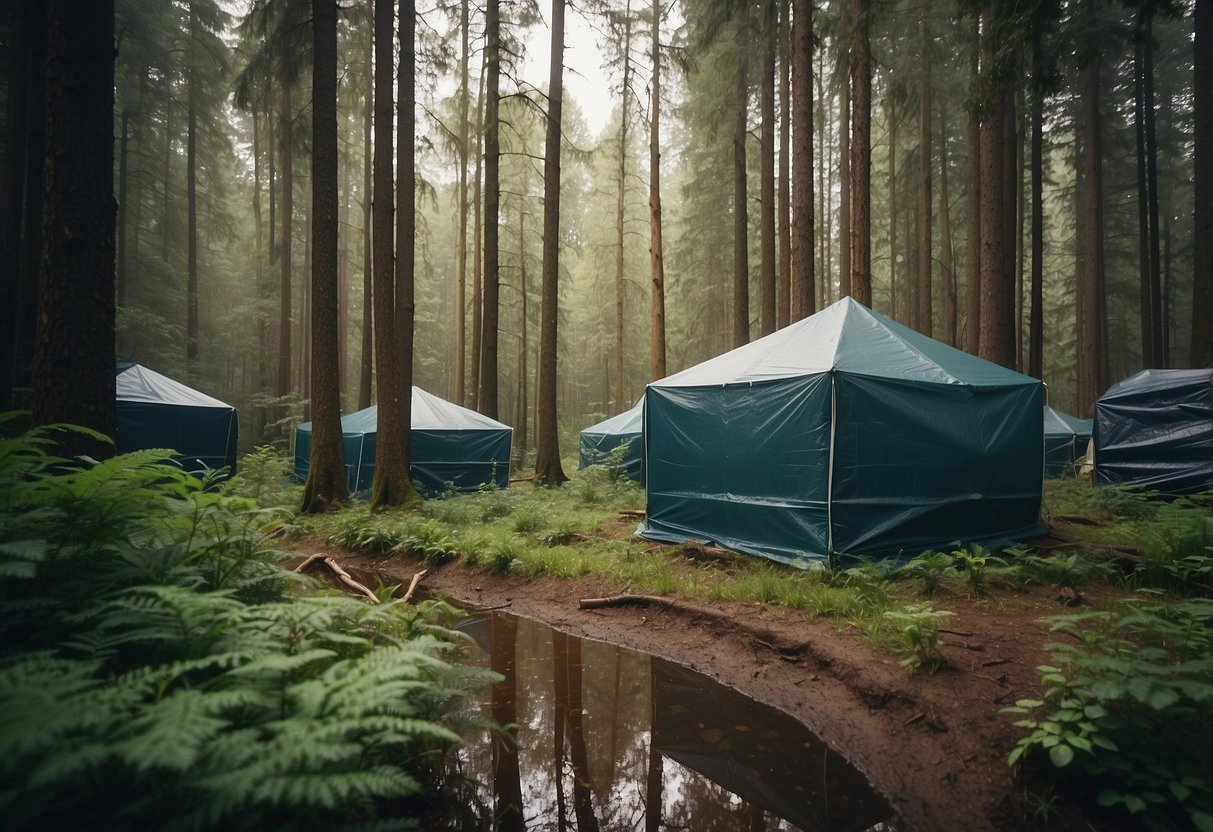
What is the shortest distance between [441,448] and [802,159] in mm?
8763

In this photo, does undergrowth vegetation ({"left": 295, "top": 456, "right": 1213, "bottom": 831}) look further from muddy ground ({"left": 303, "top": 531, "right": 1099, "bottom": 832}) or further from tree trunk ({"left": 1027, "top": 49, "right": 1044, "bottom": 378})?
tree trunk ({"left": 1027, "top": 49, "right": 1044, "bottom": 378})

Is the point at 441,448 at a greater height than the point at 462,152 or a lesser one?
lesser

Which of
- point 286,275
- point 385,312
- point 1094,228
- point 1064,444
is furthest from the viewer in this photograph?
point 286,275

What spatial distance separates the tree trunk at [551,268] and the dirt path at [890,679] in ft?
19.6

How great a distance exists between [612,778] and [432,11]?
13278 millimetres

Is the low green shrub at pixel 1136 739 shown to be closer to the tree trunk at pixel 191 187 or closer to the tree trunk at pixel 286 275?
the tree trunk at pixel 286 275

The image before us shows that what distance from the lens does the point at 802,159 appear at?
23.7 feet

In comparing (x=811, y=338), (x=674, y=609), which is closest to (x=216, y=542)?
(x=674, y=609)

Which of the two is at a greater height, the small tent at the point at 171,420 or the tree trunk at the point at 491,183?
the tree trunk at the point at 491,183

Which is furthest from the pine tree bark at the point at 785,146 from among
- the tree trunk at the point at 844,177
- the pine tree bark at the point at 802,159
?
the pine tree bark at the point at 802,159

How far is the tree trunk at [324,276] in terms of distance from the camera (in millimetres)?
7363

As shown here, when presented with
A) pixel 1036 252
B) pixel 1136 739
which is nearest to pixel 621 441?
pixel 1036 252

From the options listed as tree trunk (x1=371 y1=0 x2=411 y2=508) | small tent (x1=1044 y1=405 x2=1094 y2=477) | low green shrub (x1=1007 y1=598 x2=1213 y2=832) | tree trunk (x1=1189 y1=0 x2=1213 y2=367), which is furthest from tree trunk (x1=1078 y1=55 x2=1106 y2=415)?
tree trunk (x1=371 y1=0 x2=411 y2=508)

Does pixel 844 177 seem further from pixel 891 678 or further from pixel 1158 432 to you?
→ pixel 891 678
